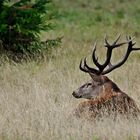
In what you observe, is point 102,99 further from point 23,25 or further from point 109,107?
point 23,25

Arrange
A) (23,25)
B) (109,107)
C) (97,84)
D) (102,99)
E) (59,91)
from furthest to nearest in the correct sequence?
(23,25) → (59,91) → (97,84) → (102,99) → (109,107)

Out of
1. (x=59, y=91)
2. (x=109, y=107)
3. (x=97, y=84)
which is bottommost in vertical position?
(x=59, y=91)

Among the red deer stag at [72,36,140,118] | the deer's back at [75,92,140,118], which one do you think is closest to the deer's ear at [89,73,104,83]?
the red deer stag at [72,36,140,118]

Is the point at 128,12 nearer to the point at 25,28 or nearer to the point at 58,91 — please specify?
the point at 25,28

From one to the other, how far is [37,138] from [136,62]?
628 centimetres

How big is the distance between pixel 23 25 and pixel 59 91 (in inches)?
125

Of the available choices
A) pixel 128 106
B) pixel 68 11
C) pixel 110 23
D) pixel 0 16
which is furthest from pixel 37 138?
pixel 68 11

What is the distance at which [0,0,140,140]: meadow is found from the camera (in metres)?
8.87

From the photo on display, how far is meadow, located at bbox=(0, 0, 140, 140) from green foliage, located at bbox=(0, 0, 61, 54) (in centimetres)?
43

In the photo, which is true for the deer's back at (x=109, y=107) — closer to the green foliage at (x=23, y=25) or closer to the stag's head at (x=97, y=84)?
the stag's head at (x=97, y=84)

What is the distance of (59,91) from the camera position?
38.2ft

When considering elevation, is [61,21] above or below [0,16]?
below

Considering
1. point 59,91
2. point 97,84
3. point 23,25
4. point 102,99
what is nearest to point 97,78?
point 97,84

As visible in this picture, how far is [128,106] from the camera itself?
9.47 m
